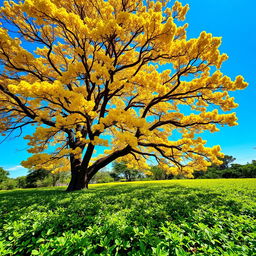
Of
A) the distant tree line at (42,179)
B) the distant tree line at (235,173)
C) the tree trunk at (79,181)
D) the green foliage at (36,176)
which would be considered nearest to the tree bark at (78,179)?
the tree trunk at (79,181)

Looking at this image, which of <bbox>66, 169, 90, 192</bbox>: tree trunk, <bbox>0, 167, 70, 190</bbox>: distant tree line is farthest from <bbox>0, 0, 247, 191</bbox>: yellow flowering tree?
<bbox>0, 167, 70, 190</bbox>: distant tree line

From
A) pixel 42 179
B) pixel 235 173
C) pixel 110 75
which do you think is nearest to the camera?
pixel 110 75

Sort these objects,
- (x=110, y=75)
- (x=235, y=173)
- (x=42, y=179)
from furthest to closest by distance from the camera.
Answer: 1. (x=42, y=179)
2. (x=235, y=173)
3. (x=110, y=75)

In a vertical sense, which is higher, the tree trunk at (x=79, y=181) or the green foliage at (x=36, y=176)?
the green foliage at (x=36, y=176)

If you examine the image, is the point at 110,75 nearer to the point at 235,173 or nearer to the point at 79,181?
the point at 79,181

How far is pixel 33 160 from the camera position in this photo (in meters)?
Result: 6.05

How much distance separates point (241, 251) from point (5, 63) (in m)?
11.3

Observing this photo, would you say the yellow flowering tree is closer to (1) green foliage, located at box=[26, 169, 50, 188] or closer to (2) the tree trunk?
(2) the tree trunk

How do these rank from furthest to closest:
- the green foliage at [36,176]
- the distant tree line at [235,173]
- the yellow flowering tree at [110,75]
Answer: the green foliage at [36,176]
the distant tree line at [235,173]
the yellow flowering tree at [110,75]

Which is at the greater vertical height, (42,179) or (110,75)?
(110,75)

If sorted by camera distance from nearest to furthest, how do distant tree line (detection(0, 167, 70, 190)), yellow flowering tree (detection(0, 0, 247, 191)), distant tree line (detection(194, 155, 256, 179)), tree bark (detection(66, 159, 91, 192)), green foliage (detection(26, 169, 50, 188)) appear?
yellow flowering tree (detection(0, 0, 247, 191)), tree bark (detection(66, 159, 91, 192)), distant tree line (detection(194, 155, 256, 179)), distant tree line (detection(0, 167, 70, 190)), green foliage (detection(26, 169, 50, 188))

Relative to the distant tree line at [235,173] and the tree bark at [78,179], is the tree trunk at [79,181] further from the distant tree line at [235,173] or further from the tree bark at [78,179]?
the distant tree line at [235,173]

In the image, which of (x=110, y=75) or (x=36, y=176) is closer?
(x=110, y=75)

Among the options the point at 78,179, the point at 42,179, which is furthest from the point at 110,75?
the point at 42,179
